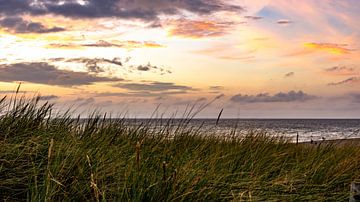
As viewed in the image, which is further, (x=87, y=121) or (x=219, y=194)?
(x=87, y=121)

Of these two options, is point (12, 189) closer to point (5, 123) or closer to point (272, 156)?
point (5, 123)

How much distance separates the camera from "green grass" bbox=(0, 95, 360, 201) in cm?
390

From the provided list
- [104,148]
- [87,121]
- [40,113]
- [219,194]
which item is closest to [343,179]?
[219,194]

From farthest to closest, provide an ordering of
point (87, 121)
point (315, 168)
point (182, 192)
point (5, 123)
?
point (87, 121)
point (315, 168)
point (5, 123)
point (182, 192)

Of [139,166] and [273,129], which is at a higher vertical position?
[139,166]

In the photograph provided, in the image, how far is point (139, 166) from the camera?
12.0ft

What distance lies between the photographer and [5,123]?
5602mm

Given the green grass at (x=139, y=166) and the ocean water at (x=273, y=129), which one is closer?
the green grass at (x=139, y=166)

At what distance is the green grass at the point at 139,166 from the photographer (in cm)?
390

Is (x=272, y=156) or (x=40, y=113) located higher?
(x=40, y=113)

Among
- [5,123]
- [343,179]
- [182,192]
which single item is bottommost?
[343,179]

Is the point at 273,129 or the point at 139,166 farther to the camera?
the point at 273,129

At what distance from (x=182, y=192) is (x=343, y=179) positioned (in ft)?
11.0

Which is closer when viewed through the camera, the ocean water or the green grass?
the green grass
